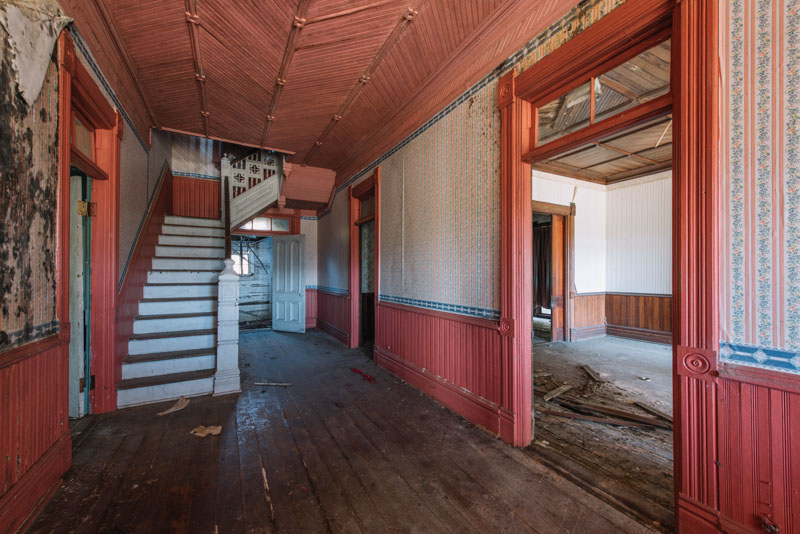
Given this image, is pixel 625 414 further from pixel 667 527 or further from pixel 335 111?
pixel 335 111

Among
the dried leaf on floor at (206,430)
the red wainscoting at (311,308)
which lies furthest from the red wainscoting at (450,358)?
the red wainscoting at (311,308)

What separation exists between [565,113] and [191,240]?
559cm

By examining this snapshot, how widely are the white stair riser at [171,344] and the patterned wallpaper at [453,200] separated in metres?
2.24

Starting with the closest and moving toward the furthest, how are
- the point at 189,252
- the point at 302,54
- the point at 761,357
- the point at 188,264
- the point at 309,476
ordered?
the point at 761,357
the point at 309,476
the point at 302,54
the point at 188,264
the point at 189,252

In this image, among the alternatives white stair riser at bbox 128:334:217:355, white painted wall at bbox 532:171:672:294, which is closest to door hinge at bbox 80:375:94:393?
white stair riser at bbox 128:334:217:355

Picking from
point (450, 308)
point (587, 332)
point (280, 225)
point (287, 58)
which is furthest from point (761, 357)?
point (280, 225)

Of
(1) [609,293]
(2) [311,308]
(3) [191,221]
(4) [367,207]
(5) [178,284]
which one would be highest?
(4) [367,207]

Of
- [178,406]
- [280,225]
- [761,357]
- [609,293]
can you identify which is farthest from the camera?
[280,225]

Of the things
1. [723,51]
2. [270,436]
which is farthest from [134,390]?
[723,51]

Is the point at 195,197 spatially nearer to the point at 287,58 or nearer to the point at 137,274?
the point at 137,274

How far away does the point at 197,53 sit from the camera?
118 inches

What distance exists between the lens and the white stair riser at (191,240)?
5.25 m

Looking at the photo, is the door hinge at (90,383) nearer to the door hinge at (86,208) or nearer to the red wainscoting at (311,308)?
the door hinge at (86,208)

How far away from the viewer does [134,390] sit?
10.6 feet
